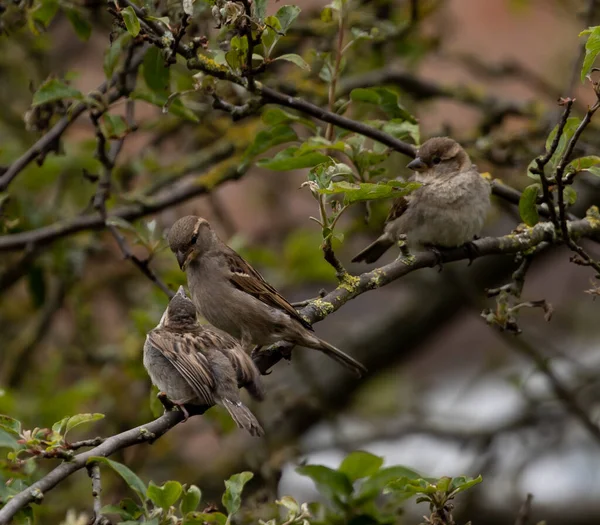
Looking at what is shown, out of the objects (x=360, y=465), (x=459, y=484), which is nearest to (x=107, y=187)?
(x=360, y=465)

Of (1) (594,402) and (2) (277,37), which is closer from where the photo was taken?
(2) (277,37)

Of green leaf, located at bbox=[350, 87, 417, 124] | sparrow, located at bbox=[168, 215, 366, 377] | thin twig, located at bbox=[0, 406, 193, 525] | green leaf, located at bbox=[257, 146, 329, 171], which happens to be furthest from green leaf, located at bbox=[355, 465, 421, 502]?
green leaf, located at bbox=[350, 87, 417, 124]

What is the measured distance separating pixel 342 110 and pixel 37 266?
91.8 inches

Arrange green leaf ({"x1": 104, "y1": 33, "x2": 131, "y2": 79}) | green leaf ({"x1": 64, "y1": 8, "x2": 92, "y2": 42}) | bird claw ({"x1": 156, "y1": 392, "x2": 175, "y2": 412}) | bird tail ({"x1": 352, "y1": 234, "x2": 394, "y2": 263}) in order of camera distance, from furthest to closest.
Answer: bird tail ({"x1": 352, "y1": 234, "x2": 394, "y2": 263}), green leaf ({"x1": 64, "y1": 8, "x2": 92, "y2": 42}), green leaf ({"x1": 104, "y1": 33, "x2": 131, "y2": 79}), bird claw ({"x1": 156, "y1": 392, "x2": 175, "y2": 412})

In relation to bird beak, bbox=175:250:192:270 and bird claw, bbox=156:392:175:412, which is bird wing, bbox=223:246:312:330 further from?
bird claw, bbox=156:392:175:412

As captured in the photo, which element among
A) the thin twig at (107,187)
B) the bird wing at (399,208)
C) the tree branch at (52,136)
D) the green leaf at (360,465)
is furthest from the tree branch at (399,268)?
the tree branch at (52,136)

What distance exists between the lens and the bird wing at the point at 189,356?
2927mm

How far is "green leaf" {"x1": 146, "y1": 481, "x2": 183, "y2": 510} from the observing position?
2359mm

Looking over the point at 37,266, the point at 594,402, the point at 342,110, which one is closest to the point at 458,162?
the point at 342,110

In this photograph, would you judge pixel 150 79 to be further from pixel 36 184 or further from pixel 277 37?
pixel 36 184

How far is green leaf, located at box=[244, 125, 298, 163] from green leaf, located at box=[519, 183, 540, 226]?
0.93 metres

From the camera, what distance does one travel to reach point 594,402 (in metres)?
6.50

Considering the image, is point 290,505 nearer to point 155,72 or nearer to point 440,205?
point 155,72

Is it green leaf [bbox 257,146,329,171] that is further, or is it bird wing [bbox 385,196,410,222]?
bird wing [bbox 385,196,410,222]
